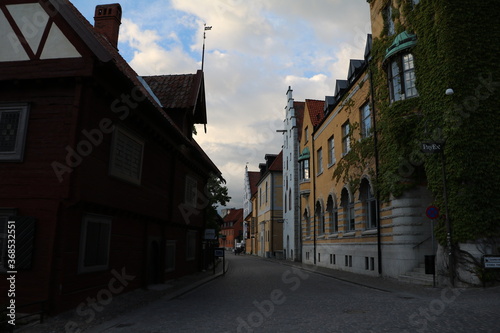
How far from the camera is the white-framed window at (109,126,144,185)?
1121 cm

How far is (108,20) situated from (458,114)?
15.6 metres

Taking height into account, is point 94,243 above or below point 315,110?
Result: below

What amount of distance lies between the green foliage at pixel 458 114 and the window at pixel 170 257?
386 inches

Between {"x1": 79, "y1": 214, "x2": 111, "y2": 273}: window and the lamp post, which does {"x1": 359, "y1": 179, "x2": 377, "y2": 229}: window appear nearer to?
the lamp post

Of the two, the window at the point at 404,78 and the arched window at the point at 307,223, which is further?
the arched window at the point at 307,223

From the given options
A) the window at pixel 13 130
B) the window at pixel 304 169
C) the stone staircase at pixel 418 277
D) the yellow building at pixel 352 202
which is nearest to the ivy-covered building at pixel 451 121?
the stone staircase at pixel 418 277

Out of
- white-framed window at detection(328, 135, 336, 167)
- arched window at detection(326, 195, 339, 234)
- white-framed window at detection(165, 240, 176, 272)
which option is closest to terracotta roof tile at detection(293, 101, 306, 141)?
white-framed window at detection(328, 135, 336, 167)

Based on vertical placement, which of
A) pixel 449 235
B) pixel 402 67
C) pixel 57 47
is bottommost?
pixel 449 235

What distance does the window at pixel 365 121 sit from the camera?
20511 mm

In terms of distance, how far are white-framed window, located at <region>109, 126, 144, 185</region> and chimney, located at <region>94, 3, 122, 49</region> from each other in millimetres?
7989

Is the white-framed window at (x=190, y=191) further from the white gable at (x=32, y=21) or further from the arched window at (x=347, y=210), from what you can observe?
the white gable at (x=32, y=21)

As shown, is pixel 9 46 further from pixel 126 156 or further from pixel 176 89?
pixel 176 89

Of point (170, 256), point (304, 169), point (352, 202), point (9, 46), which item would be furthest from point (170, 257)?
point (304, 169)

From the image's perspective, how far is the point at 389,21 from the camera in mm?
18438
